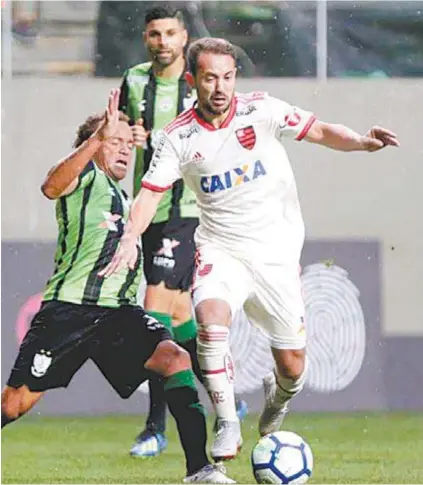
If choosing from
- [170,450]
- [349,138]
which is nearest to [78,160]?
[349,138]

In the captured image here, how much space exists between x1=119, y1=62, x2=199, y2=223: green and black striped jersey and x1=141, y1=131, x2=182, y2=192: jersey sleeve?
1.58 metres

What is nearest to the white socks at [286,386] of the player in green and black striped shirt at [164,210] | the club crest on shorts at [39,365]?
the player in green and black striped shirt at [164,210]

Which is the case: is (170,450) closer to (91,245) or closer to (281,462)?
(91,245)

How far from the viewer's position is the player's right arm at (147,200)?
6.62 metres

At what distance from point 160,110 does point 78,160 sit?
4.67 ft

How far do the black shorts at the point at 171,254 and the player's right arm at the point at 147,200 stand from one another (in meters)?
1.56

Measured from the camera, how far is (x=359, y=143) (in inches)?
279

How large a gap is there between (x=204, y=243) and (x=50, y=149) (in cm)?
391

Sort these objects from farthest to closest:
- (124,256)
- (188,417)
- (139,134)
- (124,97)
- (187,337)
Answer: (124,97)
(139,134)
(187,337)
(188,417)
(124,256)

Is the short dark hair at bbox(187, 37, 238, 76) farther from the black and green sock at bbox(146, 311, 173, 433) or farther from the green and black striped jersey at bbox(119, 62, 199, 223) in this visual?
the black and green sock at bbox(146, 311, 173, 433)

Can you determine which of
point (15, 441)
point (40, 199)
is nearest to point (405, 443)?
point (15, 441)

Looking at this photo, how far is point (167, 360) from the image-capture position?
696 centimetres

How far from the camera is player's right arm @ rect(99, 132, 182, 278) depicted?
6.62 meters

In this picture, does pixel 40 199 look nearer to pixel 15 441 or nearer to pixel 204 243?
pixel 15 441
